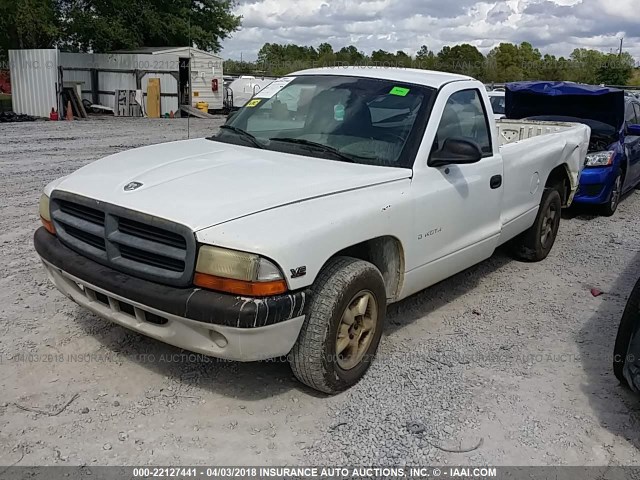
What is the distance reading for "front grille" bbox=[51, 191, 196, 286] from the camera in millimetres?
3094

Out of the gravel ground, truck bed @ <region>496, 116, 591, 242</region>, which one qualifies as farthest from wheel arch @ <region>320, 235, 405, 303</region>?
truck bed @ <region>496, 116, 591, 242</region>

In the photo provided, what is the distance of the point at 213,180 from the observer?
3.53 m

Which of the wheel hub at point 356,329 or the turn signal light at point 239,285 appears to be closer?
the turn signal light at point 239,285

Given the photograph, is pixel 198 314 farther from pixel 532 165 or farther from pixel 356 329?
pixel 532 165

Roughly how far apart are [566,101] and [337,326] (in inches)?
293

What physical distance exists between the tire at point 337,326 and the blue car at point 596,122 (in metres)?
5.95

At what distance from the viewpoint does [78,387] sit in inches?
143

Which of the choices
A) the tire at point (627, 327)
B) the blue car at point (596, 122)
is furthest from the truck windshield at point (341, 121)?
the blue car at point (596, 122)

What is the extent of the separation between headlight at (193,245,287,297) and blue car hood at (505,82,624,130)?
7.49 m

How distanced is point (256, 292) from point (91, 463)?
1.15m

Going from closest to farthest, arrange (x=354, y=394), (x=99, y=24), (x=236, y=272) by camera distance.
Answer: (x=236, y=272) < (x=354, y=394) < (x=99, y=24)

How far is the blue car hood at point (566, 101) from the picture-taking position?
892 cm

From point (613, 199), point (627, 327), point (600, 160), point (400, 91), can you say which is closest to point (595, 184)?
point (600, 160)

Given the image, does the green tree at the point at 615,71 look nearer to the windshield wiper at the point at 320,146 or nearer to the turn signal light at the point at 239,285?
the windshield wiper at the point at 320,146
